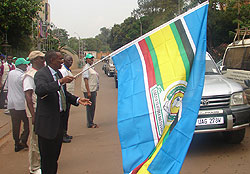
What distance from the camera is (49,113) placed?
3641mm

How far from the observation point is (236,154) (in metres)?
5.39

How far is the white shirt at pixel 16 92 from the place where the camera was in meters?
5.80

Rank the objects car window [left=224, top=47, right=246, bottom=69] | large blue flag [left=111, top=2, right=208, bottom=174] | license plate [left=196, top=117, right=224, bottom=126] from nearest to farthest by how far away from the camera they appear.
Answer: large blue flag [left=111, top=2, right=208, bottom=174] → license plate [left=196, top=117, right=224, bottom=126] → car window [left=224, top=47, right=246, bottom=69]

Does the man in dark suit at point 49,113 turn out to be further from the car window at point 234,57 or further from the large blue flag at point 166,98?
the car window at point 234,57

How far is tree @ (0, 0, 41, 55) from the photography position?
1606cm

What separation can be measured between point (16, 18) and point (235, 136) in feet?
47.7

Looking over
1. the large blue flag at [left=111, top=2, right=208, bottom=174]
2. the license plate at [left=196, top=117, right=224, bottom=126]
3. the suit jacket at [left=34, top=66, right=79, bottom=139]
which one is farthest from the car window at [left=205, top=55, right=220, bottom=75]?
the suit jacket at [left=34, top=66, right=79, bottom=139]

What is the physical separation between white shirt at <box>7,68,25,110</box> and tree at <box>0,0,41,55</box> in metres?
11.1

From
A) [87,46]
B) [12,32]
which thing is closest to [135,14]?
[12,32]

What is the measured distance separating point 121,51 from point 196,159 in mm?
2795

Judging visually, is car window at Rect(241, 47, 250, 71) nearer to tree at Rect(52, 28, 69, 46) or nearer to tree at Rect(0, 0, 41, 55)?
tree at Rect(0, 0, 41, 55)

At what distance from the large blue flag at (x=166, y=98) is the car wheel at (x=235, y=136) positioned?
3.16 metres

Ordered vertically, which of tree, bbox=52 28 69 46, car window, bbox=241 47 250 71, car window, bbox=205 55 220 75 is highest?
tree, bbox=52 28 69 46

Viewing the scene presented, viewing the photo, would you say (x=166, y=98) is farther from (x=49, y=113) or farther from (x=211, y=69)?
(x=211, y=69)
